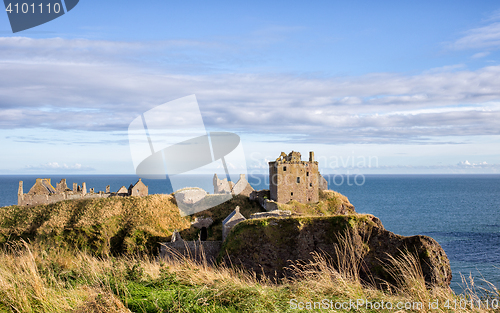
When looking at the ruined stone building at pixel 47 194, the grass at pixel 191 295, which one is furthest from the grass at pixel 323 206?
the grass at pixel 191 295

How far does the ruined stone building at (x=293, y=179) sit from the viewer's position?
3788 cm

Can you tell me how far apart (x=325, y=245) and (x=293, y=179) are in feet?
62.4

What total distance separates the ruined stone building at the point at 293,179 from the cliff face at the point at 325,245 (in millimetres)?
15767

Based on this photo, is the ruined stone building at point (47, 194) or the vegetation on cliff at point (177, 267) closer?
the vegetation on cliff at point (177, 267)

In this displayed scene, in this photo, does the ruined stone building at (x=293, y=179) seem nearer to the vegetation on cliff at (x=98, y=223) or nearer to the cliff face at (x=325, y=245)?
the vegetation on cliff at (x=98, y=223)

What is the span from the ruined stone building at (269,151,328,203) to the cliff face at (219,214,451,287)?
15.8 meters

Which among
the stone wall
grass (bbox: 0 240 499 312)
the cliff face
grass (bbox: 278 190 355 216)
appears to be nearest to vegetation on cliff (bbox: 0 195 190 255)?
the cliff face

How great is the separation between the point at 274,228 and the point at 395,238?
22.9ft

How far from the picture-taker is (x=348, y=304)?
655cm

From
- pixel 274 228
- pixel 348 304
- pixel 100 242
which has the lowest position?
pixel 100 242

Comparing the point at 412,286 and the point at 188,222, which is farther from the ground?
the point at 412,286

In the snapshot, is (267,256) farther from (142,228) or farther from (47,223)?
(47,223)

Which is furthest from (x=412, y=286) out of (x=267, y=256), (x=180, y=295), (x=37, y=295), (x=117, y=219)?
(x=117, y=219)

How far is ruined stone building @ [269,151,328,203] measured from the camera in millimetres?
37875
